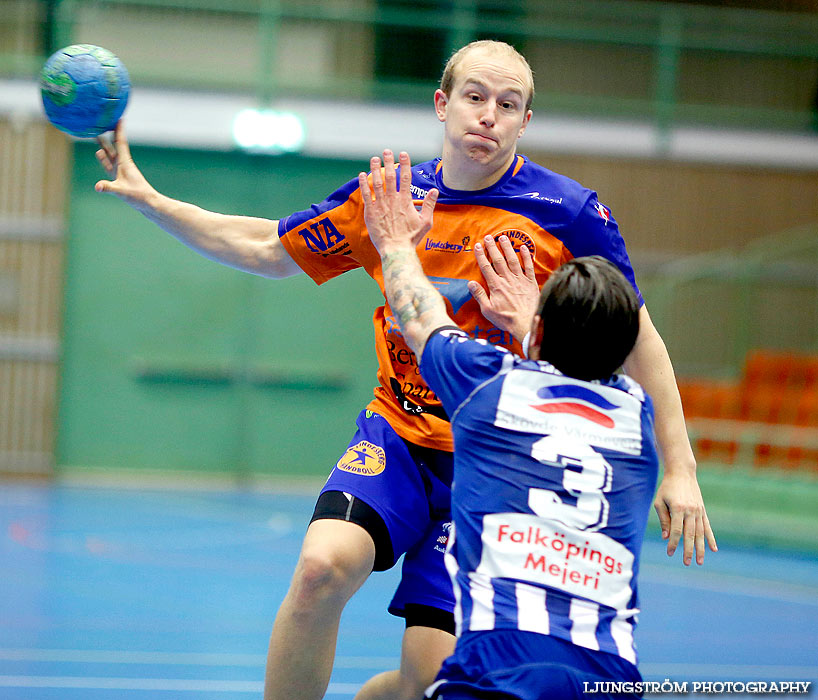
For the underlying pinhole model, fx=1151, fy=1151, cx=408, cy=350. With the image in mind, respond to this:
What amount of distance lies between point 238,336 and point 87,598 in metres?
7.91

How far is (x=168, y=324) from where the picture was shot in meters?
14.2

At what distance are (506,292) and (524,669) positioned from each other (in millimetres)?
1197

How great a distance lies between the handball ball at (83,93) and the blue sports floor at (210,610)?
2301 millimetres

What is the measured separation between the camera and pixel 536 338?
2369 millimetres

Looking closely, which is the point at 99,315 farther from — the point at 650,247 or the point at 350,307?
the point at 650,247

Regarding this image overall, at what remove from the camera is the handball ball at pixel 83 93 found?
352 cm

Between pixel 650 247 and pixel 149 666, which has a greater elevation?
pixel 650 247

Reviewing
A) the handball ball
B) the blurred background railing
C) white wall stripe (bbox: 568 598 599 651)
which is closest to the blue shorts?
white wall stripe (bbox: 568 598 599 651)

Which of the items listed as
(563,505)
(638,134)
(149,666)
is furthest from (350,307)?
(563,505)

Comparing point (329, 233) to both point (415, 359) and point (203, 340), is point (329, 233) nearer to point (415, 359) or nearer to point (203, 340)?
point (415, 359)

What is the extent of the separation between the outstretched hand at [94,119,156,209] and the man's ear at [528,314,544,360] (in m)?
1.50

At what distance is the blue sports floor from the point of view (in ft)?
16.5

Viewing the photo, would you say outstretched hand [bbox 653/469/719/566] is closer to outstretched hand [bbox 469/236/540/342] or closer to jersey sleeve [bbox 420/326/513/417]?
outstretched hand [bbox 469/236/540/342]

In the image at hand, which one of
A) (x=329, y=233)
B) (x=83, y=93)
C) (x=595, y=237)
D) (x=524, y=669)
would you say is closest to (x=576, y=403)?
(x=524, y=669)
